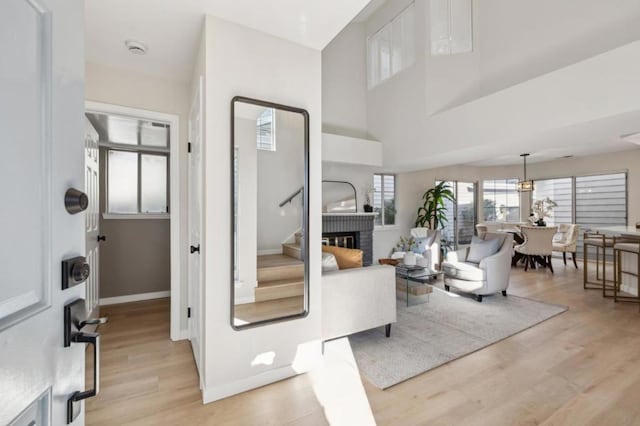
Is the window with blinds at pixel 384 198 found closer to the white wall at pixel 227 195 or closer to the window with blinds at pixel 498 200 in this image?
the window with blinds at pixel 498 200

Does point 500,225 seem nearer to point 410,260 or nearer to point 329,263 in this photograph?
point 410,260

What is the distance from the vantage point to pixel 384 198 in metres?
6.63

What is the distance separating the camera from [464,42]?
4.55m

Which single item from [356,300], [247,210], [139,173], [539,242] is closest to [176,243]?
[247,210]

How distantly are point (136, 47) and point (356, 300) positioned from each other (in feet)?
8.92

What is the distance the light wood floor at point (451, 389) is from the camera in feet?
5.87

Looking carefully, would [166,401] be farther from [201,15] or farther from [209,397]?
[201,15]

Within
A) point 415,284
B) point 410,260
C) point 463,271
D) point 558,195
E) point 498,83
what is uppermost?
point 498,83

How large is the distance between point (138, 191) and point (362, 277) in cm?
337

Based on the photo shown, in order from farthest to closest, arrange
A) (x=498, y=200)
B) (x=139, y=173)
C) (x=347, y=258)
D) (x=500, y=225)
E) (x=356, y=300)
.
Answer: (x=498, y=200), (x=500, y=225), (x=139, y=173), (x=347, y=258), (x=356, y=300)

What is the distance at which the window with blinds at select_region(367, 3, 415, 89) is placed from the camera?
500 cm

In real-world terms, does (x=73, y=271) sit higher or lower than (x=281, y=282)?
higher

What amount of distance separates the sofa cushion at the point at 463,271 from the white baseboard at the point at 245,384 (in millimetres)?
2906

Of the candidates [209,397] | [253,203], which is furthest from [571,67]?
[209,397]
